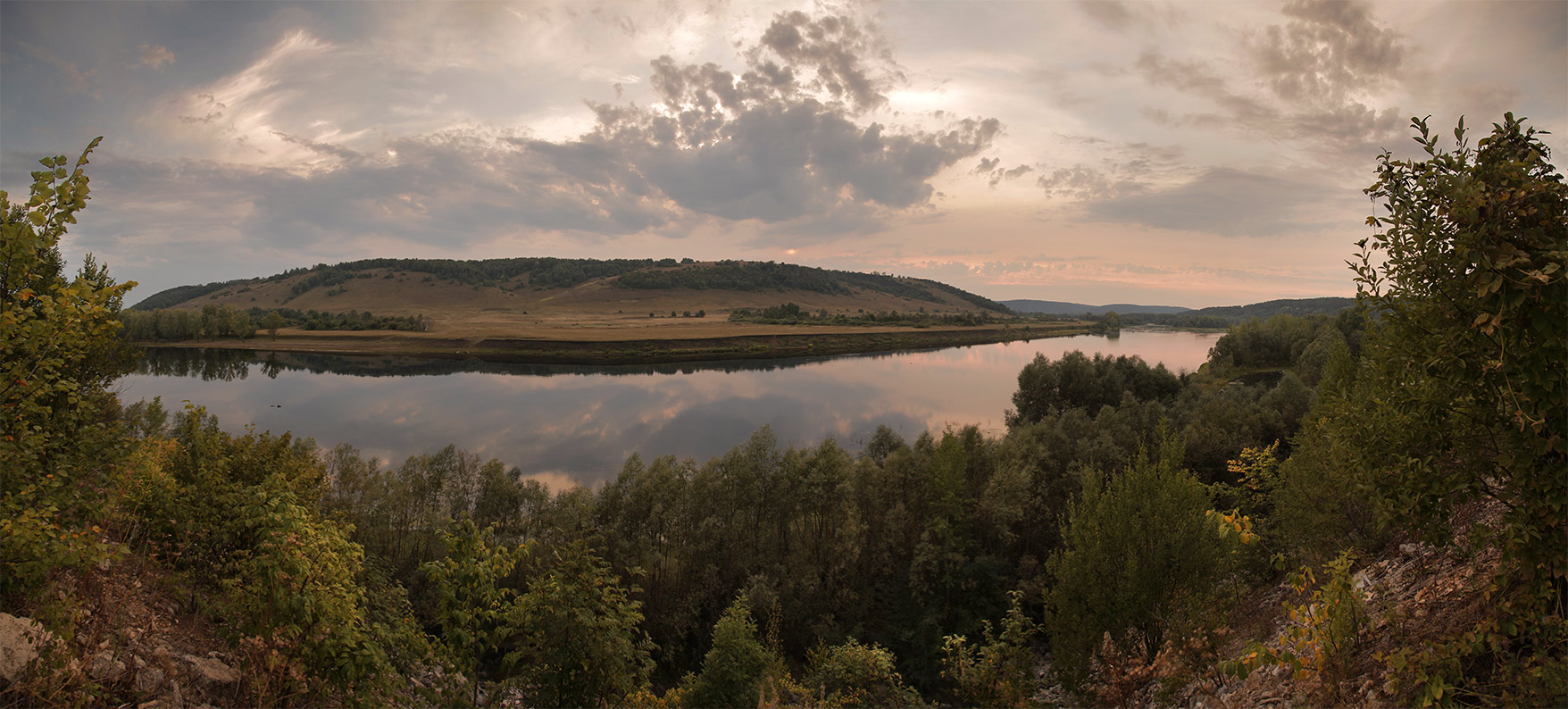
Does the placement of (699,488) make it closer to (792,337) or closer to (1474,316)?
(1474,316)

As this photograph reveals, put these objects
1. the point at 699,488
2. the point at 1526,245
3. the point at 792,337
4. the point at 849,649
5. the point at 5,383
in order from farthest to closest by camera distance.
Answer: the point at 792,337 → the point at 699,488 → the point at 849,649 → the point at 5,383 → the point at 1526,245

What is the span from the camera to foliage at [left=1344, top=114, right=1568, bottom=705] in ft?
11.8

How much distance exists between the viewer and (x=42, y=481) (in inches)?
191

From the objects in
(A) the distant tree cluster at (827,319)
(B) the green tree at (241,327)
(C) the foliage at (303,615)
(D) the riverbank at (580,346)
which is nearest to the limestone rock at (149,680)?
(C) the foliage at (303,615)

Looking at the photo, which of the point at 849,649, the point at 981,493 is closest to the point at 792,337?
the point at 981,493

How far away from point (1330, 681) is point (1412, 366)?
9.12 ft

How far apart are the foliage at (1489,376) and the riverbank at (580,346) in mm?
87511

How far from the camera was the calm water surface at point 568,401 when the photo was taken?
4159 centimetres

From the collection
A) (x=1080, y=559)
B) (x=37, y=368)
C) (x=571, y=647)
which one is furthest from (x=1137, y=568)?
(x=37, y=368)

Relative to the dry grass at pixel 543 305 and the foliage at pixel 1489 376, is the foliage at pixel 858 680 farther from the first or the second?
the dry grass at pixel 543 305

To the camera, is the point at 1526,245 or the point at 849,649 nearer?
the point at 1526,245

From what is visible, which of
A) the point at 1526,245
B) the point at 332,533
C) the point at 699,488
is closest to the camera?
the point at 1526,245

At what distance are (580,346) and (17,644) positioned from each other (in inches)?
3690

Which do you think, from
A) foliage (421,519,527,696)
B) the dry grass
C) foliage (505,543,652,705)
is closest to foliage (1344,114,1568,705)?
foliage (505,543,652,705)
